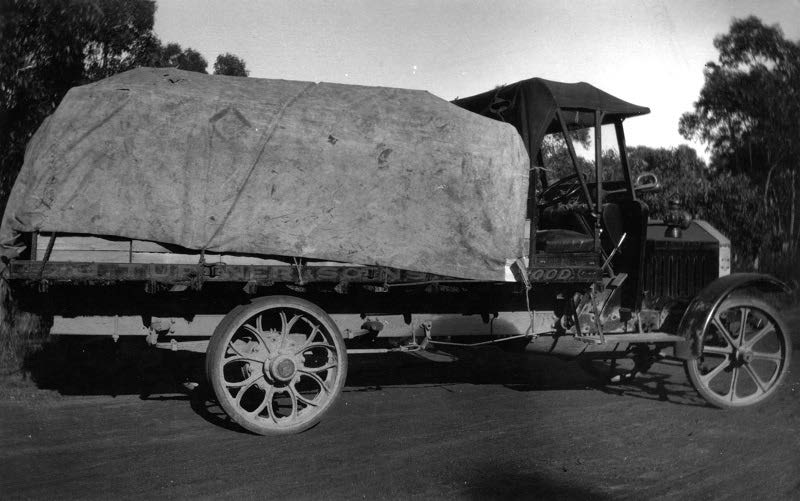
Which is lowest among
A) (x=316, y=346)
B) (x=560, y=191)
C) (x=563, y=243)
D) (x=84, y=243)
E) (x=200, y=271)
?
(x=316, y=346)

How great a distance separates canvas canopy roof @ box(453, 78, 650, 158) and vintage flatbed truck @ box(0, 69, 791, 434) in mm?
18

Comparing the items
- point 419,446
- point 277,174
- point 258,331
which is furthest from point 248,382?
point 277,174

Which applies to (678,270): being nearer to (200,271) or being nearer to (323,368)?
(323,368)

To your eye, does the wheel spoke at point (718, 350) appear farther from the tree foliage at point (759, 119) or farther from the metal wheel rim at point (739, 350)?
the tree foliage at point (759, 119)

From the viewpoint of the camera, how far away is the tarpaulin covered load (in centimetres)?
538

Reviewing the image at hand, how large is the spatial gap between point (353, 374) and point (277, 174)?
11.7 ft

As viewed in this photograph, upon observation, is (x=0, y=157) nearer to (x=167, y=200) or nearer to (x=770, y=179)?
(x=167, y=200)

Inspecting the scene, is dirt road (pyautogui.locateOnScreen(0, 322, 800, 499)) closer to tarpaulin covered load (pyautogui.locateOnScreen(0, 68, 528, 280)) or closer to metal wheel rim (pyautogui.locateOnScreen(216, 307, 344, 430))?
metal wheel rim (pyautogui.locateOnScreen(216, 307, 344, 430))

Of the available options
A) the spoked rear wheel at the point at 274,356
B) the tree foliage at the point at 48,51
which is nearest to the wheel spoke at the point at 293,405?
the spoked rear wheel at the point at 274,356

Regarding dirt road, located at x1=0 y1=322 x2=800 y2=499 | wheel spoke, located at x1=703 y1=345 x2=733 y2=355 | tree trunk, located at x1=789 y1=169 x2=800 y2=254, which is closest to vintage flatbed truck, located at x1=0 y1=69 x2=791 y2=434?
wheel spoke, located at x1=703 y1=345 x2=733 y2=355

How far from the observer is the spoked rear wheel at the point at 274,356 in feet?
17.8

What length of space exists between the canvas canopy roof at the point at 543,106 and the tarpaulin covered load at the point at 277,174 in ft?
1.38

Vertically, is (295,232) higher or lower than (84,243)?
higher

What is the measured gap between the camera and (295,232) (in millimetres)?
5543
